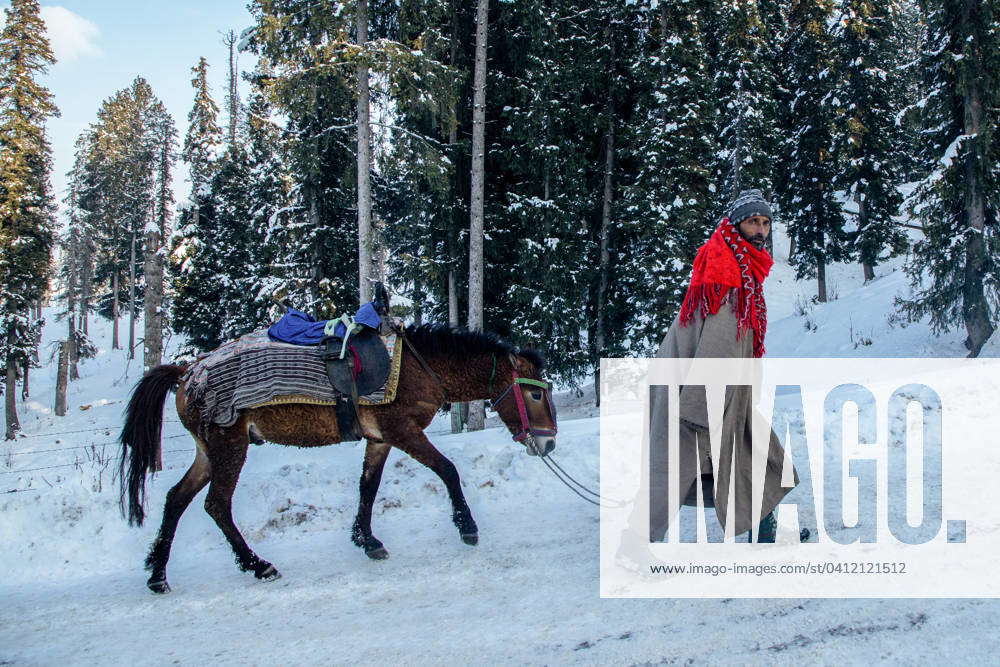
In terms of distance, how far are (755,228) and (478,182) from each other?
10407mm

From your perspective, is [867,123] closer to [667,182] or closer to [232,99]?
[667,182]

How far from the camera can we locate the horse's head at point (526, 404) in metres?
5.14

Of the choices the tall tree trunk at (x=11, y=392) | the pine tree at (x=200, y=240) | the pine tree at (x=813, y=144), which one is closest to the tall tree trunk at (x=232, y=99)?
the pine tree at (x=200, y=240)

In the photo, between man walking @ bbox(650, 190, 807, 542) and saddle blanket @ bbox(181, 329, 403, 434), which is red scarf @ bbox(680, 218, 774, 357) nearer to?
man walking @ bbox(650, 190, 807, 542)

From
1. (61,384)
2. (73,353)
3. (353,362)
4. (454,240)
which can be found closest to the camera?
(353,362)

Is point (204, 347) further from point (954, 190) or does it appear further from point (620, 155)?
point (954, 190)

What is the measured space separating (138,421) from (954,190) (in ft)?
58.5

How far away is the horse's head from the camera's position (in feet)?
16.9

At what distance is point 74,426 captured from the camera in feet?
92.2

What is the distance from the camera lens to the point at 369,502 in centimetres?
515

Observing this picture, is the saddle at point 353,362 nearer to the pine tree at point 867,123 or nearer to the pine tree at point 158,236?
the pine tree at point 158,236

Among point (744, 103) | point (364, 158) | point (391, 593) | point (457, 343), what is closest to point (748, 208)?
point (457, 343)

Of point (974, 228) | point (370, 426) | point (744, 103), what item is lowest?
point (370, 426)

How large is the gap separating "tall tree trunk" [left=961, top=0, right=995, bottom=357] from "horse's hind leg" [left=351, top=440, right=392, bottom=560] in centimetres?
1565
